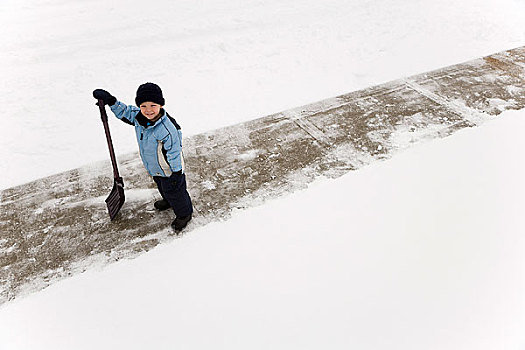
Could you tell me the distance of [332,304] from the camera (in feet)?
9.11

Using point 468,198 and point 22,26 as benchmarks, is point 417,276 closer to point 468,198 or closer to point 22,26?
point 468,198

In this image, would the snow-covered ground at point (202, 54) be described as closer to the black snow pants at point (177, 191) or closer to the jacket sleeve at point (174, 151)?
the black snow pants at point (177, 191)

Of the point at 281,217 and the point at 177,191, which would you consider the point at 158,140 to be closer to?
the point at 177,191

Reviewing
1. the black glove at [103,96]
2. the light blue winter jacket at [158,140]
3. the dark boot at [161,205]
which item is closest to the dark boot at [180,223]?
the dark boot at [161,205]

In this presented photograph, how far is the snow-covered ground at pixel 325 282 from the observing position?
262 centimetres

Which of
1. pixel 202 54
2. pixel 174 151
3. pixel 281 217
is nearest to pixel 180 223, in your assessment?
pixel 174 151

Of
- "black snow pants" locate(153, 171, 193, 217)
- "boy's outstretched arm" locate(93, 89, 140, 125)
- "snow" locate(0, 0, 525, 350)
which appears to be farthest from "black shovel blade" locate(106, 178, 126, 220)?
"boy's outstretched arm" locate(93, 89, 140, 125)

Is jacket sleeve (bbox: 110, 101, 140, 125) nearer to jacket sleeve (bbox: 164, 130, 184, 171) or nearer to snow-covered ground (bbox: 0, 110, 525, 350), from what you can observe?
jacket sleeve (bbox: 164, 130, 184, 171)

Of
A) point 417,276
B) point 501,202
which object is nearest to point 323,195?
point 417,276

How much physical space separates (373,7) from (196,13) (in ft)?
10.3

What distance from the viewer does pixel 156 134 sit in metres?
2.69

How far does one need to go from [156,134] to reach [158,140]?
0.15ft

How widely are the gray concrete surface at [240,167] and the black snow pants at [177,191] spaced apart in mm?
210

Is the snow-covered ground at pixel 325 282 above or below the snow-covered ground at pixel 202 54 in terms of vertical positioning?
below
